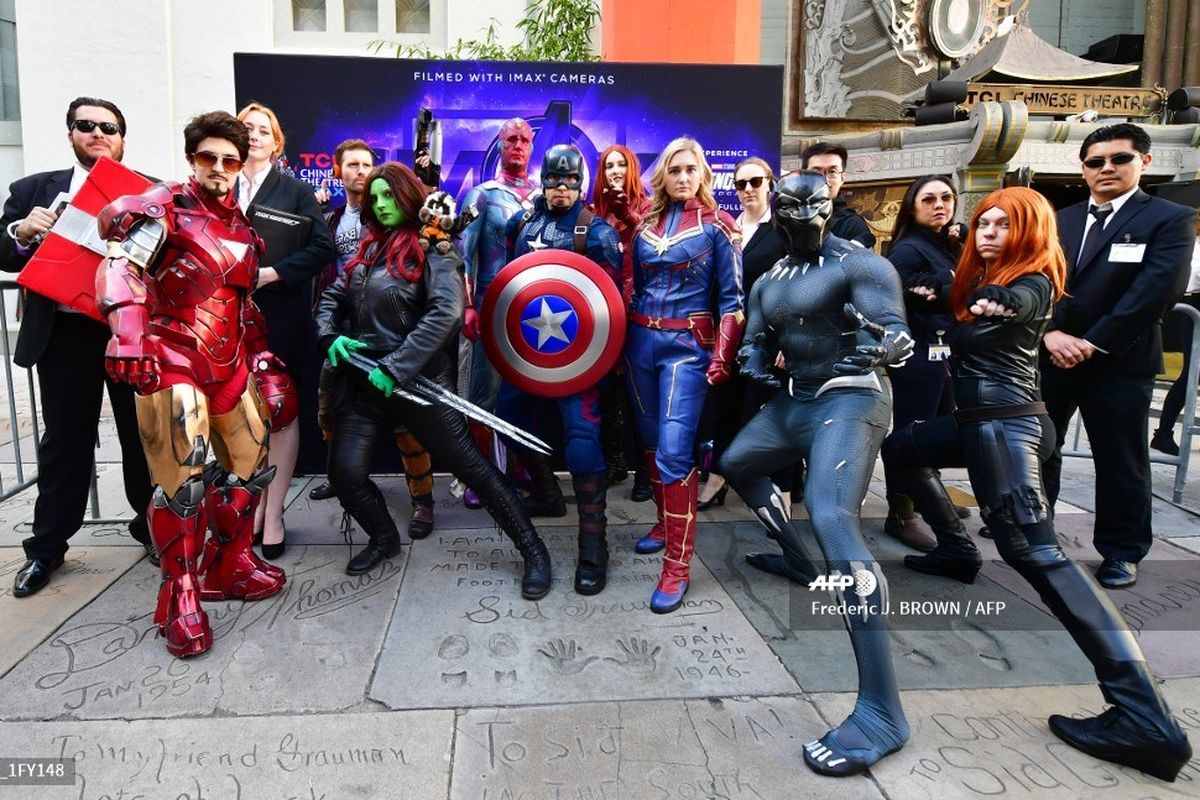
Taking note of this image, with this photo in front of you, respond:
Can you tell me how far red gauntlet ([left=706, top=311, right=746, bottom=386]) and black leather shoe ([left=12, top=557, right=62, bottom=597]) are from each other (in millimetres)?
3263

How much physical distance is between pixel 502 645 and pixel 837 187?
3.03 m

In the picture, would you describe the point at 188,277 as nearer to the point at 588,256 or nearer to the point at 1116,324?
the point at 588,256

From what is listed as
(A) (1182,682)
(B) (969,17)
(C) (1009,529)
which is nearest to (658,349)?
(C) (1009,529)

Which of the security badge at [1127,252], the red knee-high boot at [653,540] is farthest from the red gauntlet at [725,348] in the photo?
the security badge at [1127,252]

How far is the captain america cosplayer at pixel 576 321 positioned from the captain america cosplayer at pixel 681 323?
0.83ft

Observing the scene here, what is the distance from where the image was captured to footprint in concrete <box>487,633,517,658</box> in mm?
2764

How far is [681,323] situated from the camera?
10.5 ft

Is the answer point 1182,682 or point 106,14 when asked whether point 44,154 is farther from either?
point 1182,682

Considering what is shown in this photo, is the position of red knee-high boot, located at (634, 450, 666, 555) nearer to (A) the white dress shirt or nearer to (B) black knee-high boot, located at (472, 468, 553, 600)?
(B) black knee-high boot, located at (472, 468, 553, 600)

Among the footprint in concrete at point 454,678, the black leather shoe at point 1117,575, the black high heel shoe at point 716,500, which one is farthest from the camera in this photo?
the black high heel shoe at point 716,500

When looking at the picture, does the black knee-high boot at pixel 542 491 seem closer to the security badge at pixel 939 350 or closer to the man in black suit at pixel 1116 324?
the security badge at pixel 939 350

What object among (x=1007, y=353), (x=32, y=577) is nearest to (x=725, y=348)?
(x=1007, y=353)

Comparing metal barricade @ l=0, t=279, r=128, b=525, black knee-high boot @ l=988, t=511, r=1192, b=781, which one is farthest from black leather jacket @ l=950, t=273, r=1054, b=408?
metal barricade @ l=0, t=279, r=128, b=525

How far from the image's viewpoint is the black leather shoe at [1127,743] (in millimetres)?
2027
